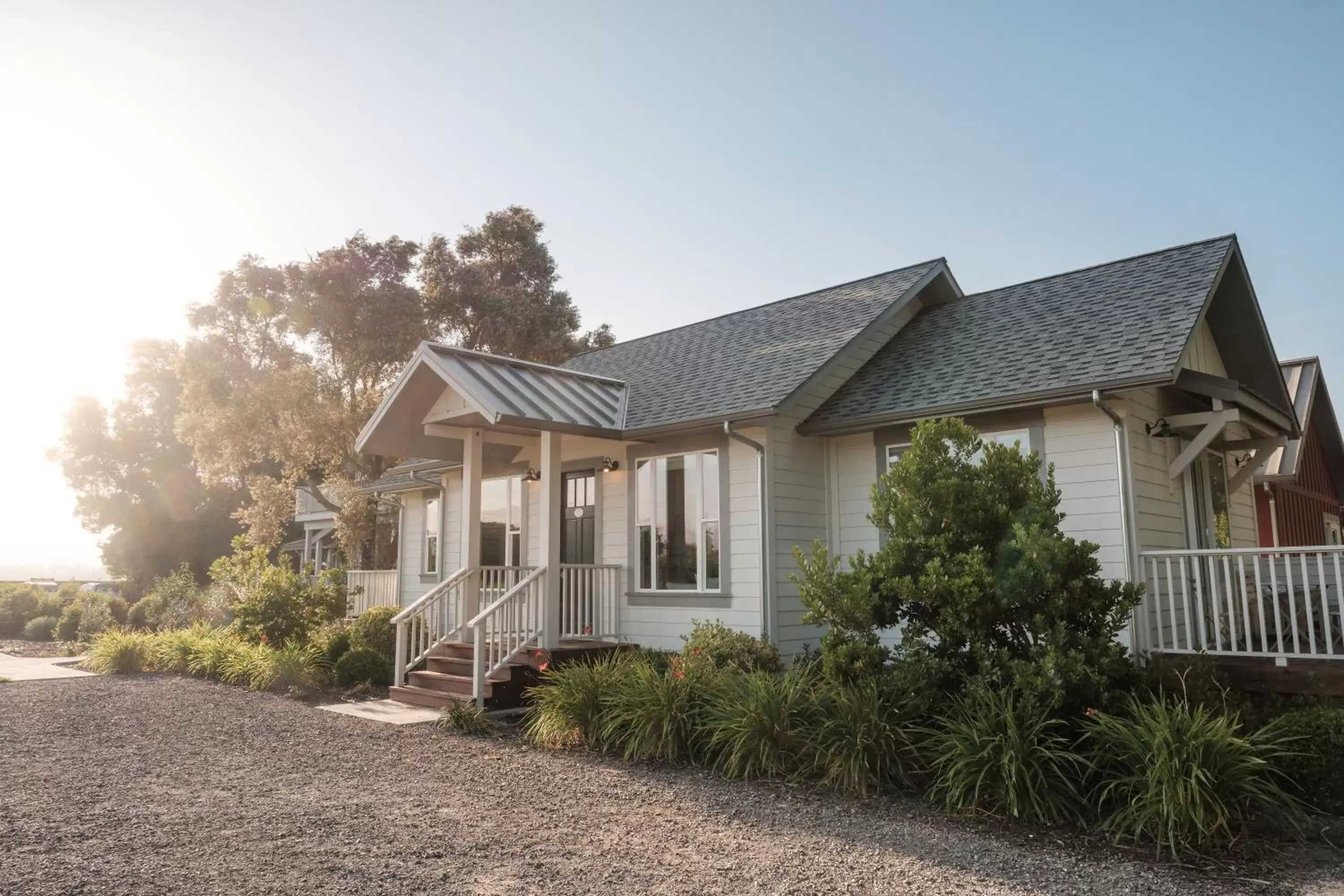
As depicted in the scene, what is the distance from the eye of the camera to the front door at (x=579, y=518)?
41.6 feet

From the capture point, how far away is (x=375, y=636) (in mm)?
13930

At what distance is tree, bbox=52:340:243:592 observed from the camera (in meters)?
38.4

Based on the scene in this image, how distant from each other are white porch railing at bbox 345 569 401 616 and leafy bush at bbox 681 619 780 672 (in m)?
10.4

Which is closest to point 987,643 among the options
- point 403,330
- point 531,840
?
point 531,840

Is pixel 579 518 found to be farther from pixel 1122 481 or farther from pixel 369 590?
pixel 369 590

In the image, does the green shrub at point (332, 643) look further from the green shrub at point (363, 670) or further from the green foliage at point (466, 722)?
the green foliage at point (466, 722)

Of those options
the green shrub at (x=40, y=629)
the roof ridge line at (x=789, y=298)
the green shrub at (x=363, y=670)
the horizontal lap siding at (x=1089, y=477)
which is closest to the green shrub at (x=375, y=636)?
the green shrub at (x=363, y=670)

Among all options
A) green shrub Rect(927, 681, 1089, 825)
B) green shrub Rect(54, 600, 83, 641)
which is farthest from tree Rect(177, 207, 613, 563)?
green shrub Rect(927, 681, 1089, 825)

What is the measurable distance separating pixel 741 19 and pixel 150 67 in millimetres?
7690

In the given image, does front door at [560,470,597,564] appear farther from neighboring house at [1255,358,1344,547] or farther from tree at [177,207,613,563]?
neighboring house at [1255,358,1344,547]

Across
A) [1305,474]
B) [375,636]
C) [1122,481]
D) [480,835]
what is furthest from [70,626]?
[1305,474]

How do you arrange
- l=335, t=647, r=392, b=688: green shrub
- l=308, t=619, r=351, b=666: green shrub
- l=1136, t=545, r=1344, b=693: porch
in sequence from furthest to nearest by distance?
1. l=308, t=619, r=351, b=666: green shrub
2. l=335, t=647, r=392, b=688: green shrub
3. l=1136, t=545, r=1344, b=693: porch

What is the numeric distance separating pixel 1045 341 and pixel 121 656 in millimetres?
15162

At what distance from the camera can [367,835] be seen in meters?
5.40
